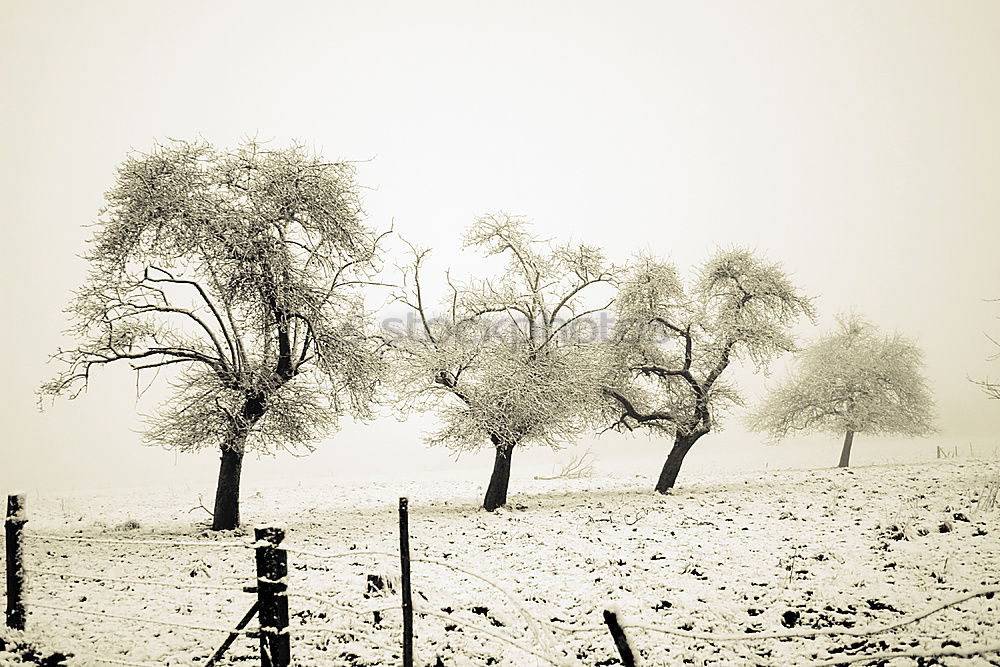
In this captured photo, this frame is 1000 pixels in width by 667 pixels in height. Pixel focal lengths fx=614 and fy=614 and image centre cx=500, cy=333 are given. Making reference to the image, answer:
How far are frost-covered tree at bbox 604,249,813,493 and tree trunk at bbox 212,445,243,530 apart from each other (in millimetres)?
11033

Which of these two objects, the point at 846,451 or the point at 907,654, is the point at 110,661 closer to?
the point at 907,654

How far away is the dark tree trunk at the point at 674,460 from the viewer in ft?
66.2

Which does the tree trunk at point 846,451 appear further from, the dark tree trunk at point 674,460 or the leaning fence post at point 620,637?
the leaning fence post at point 620,637

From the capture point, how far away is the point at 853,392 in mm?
27672

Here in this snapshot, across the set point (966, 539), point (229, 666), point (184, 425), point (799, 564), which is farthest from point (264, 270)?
point (966, 539)

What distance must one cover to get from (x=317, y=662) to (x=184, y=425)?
376 inches

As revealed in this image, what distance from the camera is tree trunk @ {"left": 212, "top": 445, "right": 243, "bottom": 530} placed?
15.7 metres

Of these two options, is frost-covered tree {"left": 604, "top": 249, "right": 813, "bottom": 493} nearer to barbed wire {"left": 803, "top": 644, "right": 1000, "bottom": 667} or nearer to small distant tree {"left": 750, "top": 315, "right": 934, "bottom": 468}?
small distant tree {"left": 750, "top": 315, "right": 934, "bottom": 468}

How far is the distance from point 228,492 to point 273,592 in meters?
10.4

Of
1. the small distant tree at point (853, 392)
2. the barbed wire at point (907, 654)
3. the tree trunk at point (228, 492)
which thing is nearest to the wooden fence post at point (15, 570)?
the tree trunk at point (228, 492)

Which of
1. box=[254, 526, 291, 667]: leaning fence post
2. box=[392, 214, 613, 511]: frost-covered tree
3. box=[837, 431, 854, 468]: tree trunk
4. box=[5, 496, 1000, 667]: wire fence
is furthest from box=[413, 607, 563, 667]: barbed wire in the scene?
box=[837, 431, 854, 468]: tree trunk

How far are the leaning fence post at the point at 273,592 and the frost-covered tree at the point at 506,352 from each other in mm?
10055

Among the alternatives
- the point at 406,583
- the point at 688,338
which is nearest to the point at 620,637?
the point at 406,583

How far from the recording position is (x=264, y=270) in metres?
14.8
